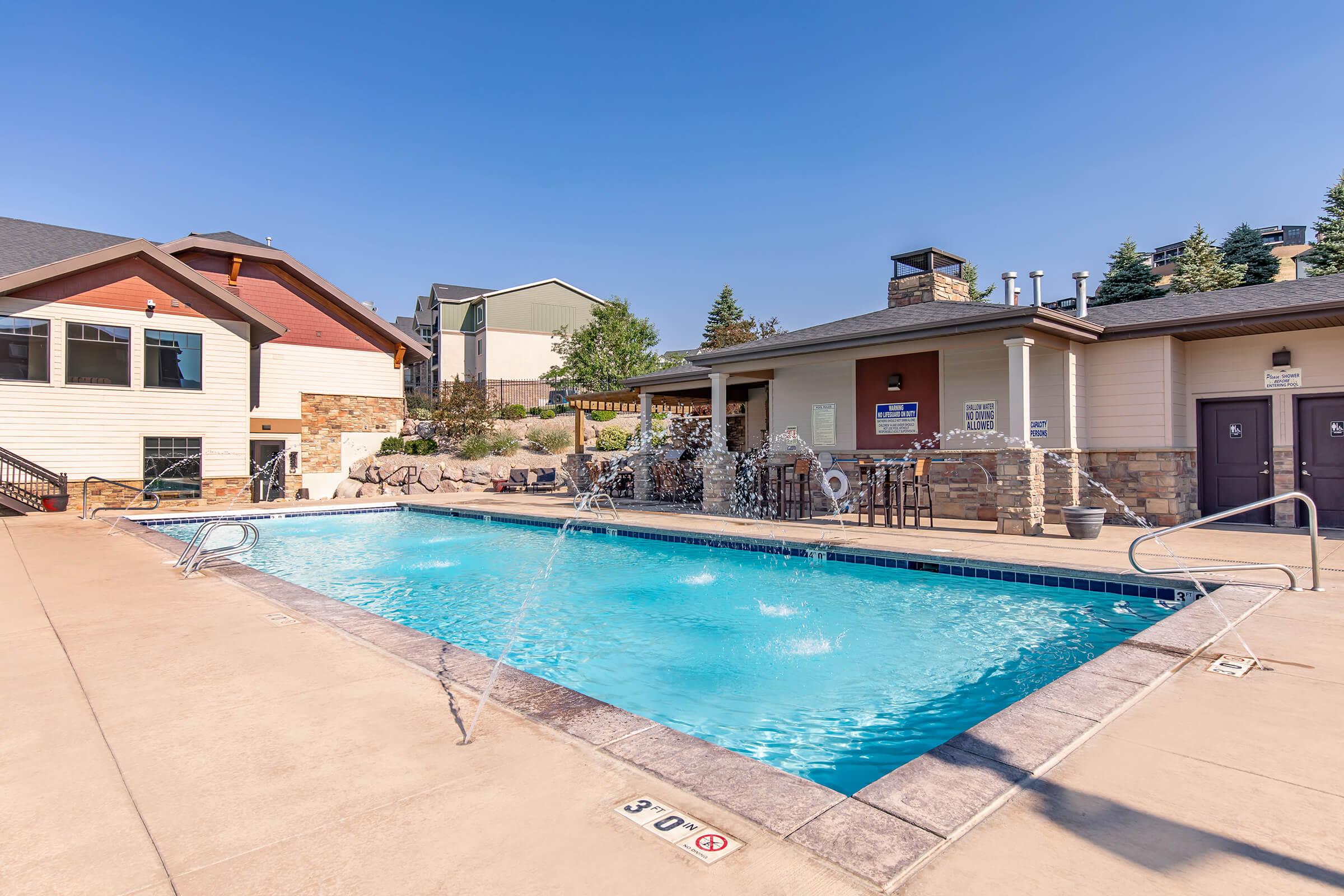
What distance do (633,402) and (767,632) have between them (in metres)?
14.4

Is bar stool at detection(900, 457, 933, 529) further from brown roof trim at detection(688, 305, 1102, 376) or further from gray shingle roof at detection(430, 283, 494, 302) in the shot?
gray shingle roof at detection(430, 283, 494, 302)

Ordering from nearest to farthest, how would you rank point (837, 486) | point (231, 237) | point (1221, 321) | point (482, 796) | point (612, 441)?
point (482, 796) → point (1221, 321) → point (837, 486) → point (231, 237) → point (612, 441)

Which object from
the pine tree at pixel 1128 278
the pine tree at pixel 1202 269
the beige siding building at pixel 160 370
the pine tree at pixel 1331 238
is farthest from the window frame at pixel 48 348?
the pine tree at pixel 1202 269

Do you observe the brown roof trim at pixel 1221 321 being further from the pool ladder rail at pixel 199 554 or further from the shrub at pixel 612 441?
the shrub at pixel 612 441

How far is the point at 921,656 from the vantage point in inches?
190

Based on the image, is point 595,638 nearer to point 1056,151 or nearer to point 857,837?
point 857,837

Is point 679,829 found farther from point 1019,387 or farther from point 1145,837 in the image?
point 1019,387

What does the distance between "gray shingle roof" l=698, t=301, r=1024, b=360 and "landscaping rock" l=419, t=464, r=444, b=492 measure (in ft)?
33.2

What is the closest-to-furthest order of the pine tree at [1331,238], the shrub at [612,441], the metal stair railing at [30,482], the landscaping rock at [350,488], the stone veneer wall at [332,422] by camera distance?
1. the metal stair railing at [30,482]
2. the landscaping rock at [350,488]
3. the stone veneer wall at [332,422]
4. the shrub at [612,441]
5. the pine tree at [1331,238]

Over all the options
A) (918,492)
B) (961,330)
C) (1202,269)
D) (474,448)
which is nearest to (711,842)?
(961,330)

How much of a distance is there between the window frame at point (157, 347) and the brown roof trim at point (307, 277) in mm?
3078

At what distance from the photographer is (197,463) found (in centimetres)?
1608

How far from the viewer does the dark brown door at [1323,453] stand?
9312 mm

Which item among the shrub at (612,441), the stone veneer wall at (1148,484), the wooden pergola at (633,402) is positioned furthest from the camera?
the shrub at (612,441)
